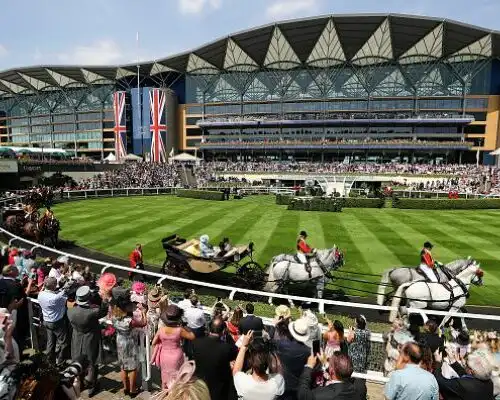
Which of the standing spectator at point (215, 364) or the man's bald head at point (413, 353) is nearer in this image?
the man's bald head at point (413, 353)

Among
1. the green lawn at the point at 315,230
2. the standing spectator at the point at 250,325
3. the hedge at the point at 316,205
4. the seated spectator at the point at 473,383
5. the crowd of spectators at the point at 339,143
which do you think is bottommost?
the green lawn at the point at 315,230

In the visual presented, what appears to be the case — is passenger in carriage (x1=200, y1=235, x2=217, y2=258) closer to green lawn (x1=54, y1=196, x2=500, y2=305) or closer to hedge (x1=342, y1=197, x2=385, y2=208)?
green lawn (x1=54, y1=196, x2=500, y2=305)

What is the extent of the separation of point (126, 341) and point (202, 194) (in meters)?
31.4

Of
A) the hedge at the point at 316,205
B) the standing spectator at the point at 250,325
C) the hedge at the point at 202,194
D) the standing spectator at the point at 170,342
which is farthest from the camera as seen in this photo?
the hedge at the point at 202,194

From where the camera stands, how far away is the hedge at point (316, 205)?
27891 mm

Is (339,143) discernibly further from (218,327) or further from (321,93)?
(218,327)

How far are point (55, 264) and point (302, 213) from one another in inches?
781

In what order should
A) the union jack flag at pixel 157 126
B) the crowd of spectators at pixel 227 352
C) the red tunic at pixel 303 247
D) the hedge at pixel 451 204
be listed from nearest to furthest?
the crowd of spectators at pixel 227 352 < the red tunic at pixel 303 247 < the hedge at pixel 451 204 < the union jack flag at pixel 157 126

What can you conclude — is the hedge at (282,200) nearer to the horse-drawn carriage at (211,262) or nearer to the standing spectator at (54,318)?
the horse-drawn carriage at (211,262)

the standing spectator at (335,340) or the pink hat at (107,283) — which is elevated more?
the pink hat at (107,283)

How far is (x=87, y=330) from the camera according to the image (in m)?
5.45

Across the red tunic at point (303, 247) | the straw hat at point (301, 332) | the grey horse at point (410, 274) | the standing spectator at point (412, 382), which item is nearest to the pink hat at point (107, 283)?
the straw hat at point (301, 332)

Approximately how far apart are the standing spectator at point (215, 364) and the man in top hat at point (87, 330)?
233cm

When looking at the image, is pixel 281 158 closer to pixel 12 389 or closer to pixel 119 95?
pixel 119 95
